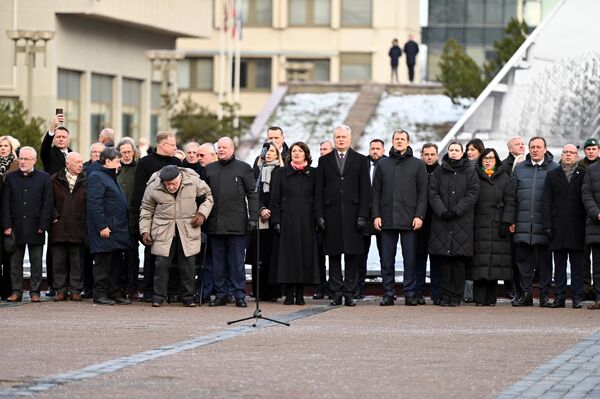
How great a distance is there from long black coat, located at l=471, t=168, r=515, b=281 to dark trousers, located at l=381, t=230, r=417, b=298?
692 millimetres

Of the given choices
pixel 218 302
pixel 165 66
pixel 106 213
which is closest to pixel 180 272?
pixel 218 302

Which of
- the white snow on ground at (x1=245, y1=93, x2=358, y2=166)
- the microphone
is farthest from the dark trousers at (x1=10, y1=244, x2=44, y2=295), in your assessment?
the white snow on ground at (x1=245, y1=93, x2=358, y2=166)

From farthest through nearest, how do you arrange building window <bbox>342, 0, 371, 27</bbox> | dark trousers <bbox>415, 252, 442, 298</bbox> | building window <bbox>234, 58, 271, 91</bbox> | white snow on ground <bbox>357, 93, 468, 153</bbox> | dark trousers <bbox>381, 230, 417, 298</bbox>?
building window <bbox>234, 58, 271, 91</bbox> → building window <bbox>342, 0, 371, 27</bbox> → white snow on ground <bbox>357, 93, 468, 153</bbox> → dark trousers <bbox>415, 252, 442, 298</bbox> → dark trousers <bbox>381, 230, 417, 298</bbox>

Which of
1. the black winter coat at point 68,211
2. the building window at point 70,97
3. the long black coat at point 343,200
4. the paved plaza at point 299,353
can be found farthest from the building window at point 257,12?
the paved plaza at point 299,353

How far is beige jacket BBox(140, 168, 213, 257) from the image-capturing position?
74.9ft

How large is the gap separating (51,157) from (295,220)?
126 inches

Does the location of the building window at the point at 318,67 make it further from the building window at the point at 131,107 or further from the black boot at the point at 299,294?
the black boot at the point at 299,294

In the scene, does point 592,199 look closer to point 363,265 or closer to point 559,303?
point 559,303

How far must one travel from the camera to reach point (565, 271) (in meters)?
23.2

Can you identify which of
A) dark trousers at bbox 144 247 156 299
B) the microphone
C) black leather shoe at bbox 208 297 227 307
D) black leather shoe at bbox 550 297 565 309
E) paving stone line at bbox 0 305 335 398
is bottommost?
paving stone line at bbox 0 305 335 398

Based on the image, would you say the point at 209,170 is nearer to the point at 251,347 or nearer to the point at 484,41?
the point at 251,347

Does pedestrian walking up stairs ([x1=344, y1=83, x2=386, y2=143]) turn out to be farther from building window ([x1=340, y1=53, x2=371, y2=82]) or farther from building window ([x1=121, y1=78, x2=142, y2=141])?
building window ([x1=340, y1=53, x2=371, y2=82])

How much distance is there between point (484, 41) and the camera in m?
117

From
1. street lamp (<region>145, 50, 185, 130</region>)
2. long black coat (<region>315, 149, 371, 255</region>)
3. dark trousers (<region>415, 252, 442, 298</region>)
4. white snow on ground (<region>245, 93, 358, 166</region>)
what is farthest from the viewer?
white snow on ground (<region>245, 93, 358, 166</region>)
